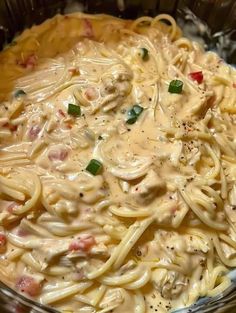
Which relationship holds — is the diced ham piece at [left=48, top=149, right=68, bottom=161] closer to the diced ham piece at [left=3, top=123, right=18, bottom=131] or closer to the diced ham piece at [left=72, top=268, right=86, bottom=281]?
the diced ham piece at [left=3, top=123, right=18, bottom=131]

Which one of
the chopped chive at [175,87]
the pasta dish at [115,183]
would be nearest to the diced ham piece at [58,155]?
the pasta dish at [115,183]

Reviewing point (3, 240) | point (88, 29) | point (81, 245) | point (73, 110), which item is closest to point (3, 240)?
point (3, 240)

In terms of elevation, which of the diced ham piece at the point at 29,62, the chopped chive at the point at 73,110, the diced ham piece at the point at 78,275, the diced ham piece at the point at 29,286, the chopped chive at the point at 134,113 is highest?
the chopped chive at the point at 134,113

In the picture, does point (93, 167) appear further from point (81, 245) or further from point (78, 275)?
point (78, 275)

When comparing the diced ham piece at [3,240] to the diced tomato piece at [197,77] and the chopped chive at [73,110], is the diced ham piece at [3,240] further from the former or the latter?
the diced tomato piece at [197,77]

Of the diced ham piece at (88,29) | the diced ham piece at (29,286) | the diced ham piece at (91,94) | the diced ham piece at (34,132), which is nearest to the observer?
the diced ham piece at (29,286)
